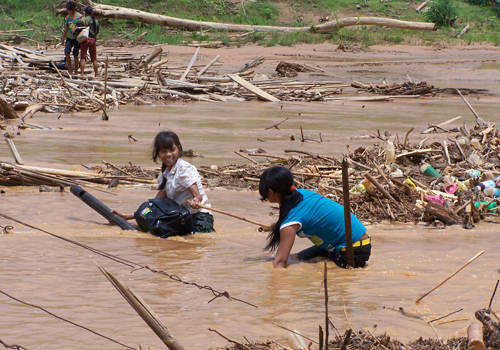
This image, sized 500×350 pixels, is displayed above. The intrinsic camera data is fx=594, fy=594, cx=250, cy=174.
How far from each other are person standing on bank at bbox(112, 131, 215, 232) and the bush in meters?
26.1

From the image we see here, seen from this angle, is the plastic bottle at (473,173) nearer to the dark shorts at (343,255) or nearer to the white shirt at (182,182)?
the dark shorts at (343,255)

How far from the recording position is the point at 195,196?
4.85 m

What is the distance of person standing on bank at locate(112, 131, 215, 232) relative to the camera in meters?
4.84

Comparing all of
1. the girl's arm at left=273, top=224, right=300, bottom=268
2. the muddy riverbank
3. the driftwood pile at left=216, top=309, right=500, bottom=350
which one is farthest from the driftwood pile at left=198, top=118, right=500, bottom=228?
the driftwood pile at left=216, top=309, right=500, bottom=350

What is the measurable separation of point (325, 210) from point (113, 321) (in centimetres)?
169

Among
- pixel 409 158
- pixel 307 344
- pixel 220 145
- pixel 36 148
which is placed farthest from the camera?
pixel 220 145

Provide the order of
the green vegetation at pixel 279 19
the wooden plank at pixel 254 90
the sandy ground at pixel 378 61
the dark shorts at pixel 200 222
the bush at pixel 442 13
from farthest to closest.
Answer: the bush at pixel 442 13 → the green vegetation at pixel 279 19 → the sandy ground at pixel 378 61 → the wooden plank at pixel 254 90 → the dark shorts at pixel 200 222

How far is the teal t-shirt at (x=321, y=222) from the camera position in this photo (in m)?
3.96

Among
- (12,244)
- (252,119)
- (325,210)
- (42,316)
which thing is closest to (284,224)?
(325,210)

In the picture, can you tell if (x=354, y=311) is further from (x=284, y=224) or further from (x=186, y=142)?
(x=186, y=142)

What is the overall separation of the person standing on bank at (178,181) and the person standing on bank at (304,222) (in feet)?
3.35

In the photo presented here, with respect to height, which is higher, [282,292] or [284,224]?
[284,224]

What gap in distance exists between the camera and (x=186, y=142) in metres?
9.29

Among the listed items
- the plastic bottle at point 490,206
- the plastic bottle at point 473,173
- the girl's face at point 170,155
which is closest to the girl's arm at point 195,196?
the girl's face at point 170,155
